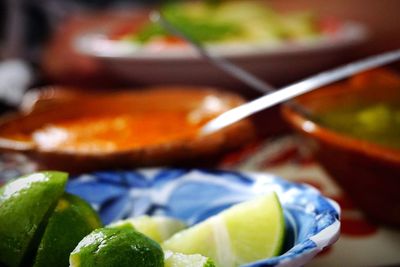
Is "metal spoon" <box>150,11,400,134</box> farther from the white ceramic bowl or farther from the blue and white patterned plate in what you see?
the white ceramic bowl

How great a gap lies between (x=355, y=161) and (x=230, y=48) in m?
0.59

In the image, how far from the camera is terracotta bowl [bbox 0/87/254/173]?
30.1 inches

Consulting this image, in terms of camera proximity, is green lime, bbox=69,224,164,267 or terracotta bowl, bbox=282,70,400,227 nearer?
green lime, bbox=69,224,164,267

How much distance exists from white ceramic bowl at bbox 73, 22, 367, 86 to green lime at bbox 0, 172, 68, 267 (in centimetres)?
69

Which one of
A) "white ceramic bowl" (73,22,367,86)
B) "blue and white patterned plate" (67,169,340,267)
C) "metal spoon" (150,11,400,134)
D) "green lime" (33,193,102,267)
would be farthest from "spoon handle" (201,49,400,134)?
"white ceramic bowl" (73,22,367,86)

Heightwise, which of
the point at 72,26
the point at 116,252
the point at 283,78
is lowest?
the point at 72,26

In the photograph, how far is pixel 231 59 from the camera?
121 centimetres

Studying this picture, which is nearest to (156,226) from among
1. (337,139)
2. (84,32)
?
(337,139)

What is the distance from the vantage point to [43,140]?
93cm

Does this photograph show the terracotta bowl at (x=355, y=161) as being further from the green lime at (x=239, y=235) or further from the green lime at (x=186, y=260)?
the green lime at (x=186, y=260)

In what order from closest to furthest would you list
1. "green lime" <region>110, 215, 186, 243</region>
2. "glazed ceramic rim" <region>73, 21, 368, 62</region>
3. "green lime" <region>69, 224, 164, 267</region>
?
"green lime" <region>69, 224, 164, 267</region> → "green lime" <region>110, 215, 186, 243</region> → "glazed ceramic rim" <region>73, 21, 368, 62</region>

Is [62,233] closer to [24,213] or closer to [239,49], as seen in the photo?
[24,213]

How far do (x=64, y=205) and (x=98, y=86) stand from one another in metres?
1.01

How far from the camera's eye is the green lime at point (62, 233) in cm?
52
